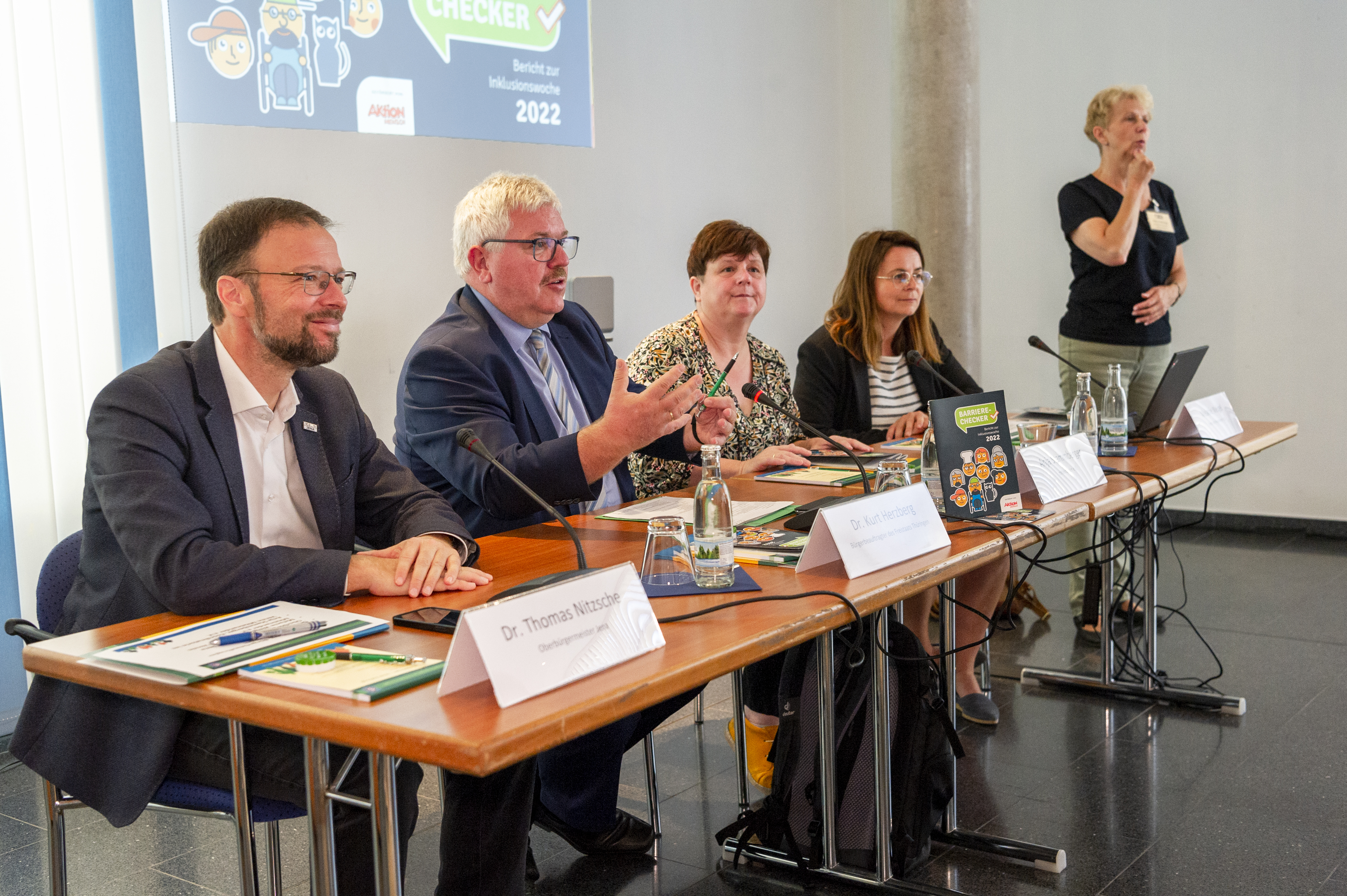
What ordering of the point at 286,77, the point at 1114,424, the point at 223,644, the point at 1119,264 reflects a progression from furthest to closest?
1. the point at 1119,264
2. the point at 286,77
3. the point at 1114,424
4. the point at 223,644

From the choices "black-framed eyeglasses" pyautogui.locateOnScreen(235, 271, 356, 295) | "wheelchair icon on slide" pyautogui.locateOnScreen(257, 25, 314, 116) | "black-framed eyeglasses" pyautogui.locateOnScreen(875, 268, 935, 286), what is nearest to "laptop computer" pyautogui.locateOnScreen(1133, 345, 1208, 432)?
"black-framed eyeglasses" pyautogui.locateOnScreen(875, 268, 935, 286)

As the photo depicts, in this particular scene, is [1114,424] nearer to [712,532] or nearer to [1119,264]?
[1119,264]

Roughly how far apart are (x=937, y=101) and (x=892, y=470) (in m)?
3.33

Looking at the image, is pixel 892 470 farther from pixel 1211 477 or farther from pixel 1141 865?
pixel 1211 477

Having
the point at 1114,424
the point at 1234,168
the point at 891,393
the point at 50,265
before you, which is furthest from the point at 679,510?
the point at 1234,168

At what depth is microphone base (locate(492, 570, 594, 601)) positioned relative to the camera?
1388 mm

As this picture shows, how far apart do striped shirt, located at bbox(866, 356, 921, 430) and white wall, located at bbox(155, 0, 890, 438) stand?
1568mm

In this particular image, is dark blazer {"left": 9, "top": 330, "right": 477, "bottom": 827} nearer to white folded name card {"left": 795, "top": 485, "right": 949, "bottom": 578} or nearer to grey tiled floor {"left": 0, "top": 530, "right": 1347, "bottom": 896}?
white folded name card {"left": 795, "top": 485, "right": 949, "bottom": 578}

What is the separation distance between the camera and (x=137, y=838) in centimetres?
253

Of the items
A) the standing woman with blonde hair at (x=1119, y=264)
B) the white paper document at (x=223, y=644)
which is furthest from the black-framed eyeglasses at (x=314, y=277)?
the standing woman with blonde hair at (x=1119, y=264)

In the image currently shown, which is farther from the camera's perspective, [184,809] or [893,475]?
[893,475]

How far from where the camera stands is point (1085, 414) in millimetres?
2689

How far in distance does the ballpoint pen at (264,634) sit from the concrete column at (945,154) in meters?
3.80

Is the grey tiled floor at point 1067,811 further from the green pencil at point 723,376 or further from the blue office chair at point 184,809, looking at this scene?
the green pencil at point 723,376
